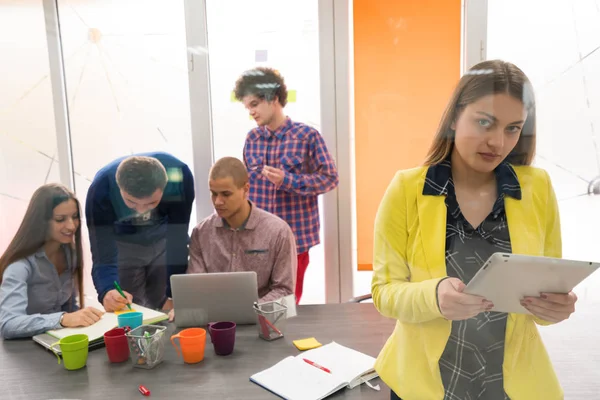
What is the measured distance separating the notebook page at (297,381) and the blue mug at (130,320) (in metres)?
0.43

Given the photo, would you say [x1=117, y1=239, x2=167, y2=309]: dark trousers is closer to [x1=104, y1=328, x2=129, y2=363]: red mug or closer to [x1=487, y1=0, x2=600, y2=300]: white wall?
[x1=104, y1=328, x2=129, y2=363]: red mug

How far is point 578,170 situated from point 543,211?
0.29 meters

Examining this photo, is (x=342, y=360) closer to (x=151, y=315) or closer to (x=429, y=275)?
(x=429, y=275)

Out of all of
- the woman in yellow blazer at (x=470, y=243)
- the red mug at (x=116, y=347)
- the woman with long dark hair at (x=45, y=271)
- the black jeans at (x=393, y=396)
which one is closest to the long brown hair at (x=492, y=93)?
the woman in yellow blazer at (x=470, y=243)

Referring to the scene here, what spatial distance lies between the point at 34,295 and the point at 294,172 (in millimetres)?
1120

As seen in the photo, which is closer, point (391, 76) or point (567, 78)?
point (567, 78)

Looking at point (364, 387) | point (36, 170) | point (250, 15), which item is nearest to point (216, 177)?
point (36, 170)

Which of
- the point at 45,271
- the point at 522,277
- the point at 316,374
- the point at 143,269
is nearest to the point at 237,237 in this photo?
the point at 143,269

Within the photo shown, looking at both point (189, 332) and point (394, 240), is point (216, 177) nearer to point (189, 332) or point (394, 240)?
point (189, 332)

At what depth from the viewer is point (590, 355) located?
107cm

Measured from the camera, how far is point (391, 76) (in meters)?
1.49

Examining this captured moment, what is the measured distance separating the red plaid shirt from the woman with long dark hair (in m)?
0.76

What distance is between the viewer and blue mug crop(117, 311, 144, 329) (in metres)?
1.25

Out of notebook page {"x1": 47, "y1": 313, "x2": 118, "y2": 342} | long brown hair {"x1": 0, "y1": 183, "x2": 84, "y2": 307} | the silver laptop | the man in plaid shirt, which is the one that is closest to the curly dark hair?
the man in plaid shirt
